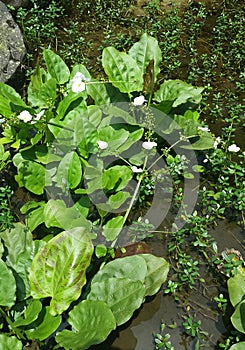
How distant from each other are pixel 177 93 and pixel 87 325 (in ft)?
4.75

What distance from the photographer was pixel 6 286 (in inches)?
80.7

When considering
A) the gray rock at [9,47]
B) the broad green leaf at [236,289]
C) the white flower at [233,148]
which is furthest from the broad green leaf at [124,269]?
the gray rock at [9,47]

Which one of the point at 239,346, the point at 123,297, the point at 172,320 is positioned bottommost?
the point at 172,320

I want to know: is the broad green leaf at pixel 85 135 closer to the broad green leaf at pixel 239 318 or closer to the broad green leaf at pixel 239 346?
the broad green leaf at pixel 239 318

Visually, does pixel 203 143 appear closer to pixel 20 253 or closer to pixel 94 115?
pixel 94 115

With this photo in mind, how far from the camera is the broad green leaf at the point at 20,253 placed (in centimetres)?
213

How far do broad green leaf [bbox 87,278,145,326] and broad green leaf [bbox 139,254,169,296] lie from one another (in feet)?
0.52

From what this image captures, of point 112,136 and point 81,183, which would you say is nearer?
point 81,183

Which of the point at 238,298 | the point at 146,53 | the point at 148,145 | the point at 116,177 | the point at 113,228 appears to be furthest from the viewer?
the point at 146,53

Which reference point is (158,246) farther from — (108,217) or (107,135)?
(107,135)

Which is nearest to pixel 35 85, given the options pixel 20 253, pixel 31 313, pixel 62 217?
pixel 62 217

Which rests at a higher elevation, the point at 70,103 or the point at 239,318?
the point at 70,103

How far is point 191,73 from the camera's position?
3.32m

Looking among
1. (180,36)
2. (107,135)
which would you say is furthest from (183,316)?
(180,36)
